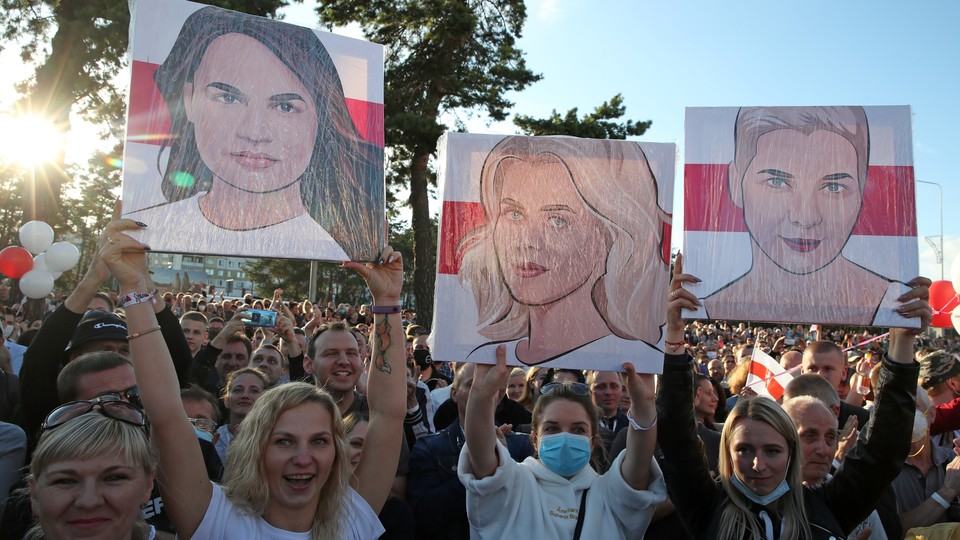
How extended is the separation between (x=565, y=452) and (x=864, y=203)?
6.51ft

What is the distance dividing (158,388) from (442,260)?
1.37m

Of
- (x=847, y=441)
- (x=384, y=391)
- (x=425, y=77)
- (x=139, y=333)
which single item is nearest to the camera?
(x=139, y=333)

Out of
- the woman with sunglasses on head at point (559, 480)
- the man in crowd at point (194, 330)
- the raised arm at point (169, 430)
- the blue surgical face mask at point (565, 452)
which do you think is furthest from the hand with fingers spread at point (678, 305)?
the man in crowd at point (194, 330)

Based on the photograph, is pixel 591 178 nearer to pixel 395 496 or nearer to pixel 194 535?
pixel 395 496

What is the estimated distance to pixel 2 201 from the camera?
1139 inches

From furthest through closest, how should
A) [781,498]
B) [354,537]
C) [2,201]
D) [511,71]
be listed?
[2,201] < [511,71] < [781,498] < [354,537]

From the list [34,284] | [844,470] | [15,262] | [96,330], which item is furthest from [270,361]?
[15,262]

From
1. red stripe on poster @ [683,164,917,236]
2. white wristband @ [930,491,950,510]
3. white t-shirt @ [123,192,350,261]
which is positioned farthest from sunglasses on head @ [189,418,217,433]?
white wristband @ [930,491,950,510]

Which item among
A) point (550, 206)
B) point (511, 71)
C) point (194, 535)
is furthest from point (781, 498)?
point (511, 71)

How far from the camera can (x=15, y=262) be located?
12.0 m

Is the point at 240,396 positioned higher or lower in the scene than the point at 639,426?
lower

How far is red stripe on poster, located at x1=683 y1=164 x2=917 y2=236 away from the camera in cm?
357

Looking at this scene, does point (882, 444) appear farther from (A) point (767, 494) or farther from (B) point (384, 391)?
(B) point (384, 391)

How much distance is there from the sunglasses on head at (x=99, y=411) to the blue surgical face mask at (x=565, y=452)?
1.63 meters
